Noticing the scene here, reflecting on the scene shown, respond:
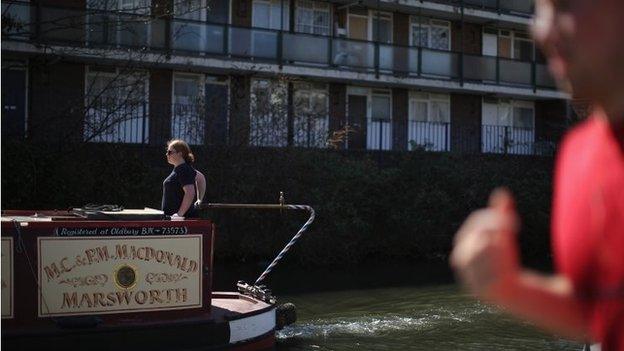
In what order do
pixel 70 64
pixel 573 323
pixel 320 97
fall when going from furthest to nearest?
pixel 320 97
pixel 70 64
pixel 573 323

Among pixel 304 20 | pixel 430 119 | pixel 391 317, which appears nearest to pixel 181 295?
pixel 391 317

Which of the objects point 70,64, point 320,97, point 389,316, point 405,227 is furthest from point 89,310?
point 320,97

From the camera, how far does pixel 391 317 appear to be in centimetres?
1426

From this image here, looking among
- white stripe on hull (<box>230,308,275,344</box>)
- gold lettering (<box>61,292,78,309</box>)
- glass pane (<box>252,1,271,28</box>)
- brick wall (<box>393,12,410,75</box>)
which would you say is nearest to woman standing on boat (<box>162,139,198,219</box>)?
white stripe on hull (<box>230,308,275,344</box>)

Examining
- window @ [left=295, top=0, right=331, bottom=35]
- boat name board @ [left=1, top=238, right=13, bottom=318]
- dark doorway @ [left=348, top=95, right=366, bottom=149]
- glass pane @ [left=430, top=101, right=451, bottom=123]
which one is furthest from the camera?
glass pane @ [left=430, top=101, right=451, bottom=123]

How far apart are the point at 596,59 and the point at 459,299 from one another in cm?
1510

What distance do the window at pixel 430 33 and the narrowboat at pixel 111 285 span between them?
24.5 metres

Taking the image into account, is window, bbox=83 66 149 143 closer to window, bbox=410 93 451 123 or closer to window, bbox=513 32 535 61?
window, bbox=410 93 451 123

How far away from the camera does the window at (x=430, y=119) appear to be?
3034cm

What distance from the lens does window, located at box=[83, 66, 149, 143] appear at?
2105 cm

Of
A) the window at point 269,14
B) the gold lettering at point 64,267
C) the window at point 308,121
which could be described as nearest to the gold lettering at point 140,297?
the gold lettering at point 64,267

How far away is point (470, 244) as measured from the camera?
1577 millimetres

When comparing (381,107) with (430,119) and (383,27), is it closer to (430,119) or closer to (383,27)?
(430,119)

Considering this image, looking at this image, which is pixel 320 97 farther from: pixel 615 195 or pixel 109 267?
pixel 615 195
